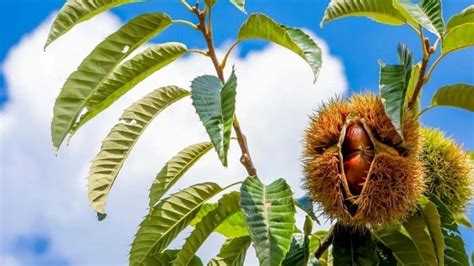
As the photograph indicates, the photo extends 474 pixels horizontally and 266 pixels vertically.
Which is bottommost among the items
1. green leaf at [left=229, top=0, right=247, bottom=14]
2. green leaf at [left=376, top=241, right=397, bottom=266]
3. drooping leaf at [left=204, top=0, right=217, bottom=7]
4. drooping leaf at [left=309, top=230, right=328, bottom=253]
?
green leaf at [left=376, top=241, right=397, bottom=266]

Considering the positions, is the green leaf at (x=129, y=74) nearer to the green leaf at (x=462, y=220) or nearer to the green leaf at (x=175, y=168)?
the green leaf at (x=175, y=168)

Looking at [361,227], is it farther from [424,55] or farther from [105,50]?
[105,50]

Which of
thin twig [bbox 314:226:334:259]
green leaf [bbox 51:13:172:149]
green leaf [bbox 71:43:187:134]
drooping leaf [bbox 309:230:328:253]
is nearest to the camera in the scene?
green leaf [bbox 51:13:172:149]

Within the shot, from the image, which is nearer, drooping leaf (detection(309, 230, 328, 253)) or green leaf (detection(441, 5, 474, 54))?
green leaf (detection(441, 5, 474, 54))

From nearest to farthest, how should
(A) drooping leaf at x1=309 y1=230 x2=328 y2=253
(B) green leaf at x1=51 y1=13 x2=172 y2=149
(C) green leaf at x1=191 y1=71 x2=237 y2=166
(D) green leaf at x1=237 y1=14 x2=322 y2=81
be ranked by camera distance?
(C) green leaf at x1=191 y1=71 x2=237 y2=166, (D) green leaf at x1=237 y1=14 x2=322 y2=81, (B) green leaf at x1=51 y1=13 x2=172 y2=149, (A) drooping leaf at x1=309 y1=230 x2=328 y2=253

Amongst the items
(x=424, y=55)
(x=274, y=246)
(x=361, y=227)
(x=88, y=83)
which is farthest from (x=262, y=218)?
(x=424, y=55)

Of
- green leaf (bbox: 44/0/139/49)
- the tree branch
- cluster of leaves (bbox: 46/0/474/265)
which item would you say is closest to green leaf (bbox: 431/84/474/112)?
cluster of leaves (bbox: 46/0/474/265)

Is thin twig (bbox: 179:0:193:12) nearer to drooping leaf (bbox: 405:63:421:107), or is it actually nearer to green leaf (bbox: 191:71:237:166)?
green leaf (bbox: 191:71:237:166)

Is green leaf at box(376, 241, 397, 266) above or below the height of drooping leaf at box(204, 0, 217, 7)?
below
